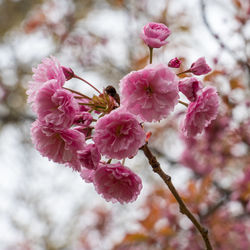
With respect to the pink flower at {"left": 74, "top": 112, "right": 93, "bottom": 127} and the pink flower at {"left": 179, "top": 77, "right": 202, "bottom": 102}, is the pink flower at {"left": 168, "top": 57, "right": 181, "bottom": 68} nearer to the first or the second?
the pink flower at {"left": 179, "top": 77, "right": 202, "bottom": 102}

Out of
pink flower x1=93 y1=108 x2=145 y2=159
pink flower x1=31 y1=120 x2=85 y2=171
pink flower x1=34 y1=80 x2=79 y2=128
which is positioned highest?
pink flower x1=34 y1=80 x2=79 y2=128

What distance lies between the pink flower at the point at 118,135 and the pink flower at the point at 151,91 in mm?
35

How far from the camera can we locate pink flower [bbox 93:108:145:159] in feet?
3.21

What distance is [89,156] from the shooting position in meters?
0.99

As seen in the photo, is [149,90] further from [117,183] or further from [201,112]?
[117,183]

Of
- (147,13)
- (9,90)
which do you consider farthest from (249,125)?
(9,90)

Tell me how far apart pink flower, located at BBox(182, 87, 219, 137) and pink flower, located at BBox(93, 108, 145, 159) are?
178mm

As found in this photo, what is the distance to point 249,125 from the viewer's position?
232 centimetres

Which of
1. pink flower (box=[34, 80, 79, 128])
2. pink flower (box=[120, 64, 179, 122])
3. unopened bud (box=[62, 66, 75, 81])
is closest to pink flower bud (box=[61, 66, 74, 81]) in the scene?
unopened bud (box=[62, 66, 75, 81])

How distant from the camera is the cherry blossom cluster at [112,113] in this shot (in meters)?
0.98

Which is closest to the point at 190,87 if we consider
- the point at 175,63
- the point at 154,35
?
the point at 175,63

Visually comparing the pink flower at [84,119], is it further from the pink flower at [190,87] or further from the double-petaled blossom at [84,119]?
the pink flower at [190,87]

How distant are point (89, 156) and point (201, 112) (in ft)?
1.20

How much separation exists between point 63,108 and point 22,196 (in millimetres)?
4985
